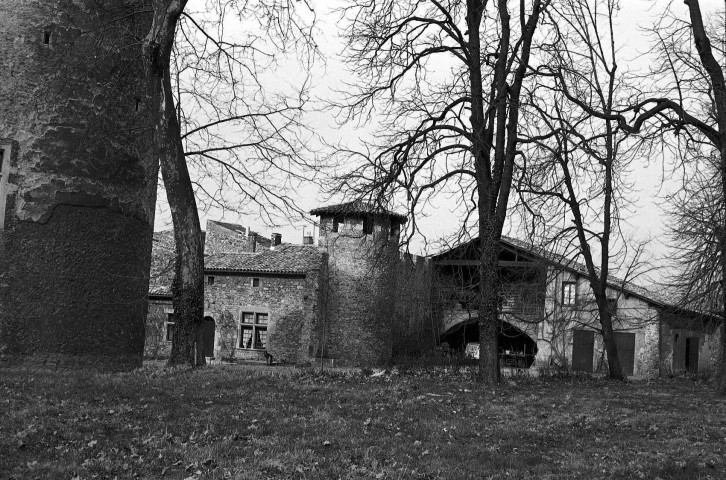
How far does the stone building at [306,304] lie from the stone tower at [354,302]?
5 cm

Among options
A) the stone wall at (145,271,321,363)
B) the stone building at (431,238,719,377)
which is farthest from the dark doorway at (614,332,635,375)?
the stone wall at (145,271,321,363)

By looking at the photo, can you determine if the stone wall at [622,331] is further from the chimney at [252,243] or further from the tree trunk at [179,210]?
the tree trunk at [179,210]

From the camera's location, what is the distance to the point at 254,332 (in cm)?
3962

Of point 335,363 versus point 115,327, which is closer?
point 115,327

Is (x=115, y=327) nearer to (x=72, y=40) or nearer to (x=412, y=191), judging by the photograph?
(x=72, y=40)

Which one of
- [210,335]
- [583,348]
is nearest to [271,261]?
[210,335]

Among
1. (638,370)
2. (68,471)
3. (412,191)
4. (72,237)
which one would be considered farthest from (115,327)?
(638,370)

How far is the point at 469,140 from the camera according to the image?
15.1 meters

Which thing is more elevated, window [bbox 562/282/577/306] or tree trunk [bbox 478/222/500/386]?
window [bbox 562/282/577/306]

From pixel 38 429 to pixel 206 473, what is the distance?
201 centimetres

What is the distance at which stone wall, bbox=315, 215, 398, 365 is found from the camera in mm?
39656

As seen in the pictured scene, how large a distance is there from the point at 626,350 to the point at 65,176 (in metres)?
30.4

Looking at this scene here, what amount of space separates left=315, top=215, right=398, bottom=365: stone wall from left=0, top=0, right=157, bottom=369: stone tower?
2567 cm

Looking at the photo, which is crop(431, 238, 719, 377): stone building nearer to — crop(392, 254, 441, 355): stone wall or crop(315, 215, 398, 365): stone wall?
crop(392, 254, 441, 355): stone wall
